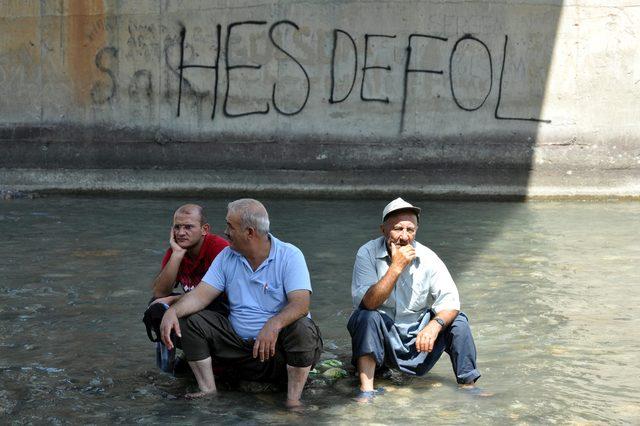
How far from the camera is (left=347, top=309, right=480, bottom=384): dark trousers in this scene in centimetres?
718

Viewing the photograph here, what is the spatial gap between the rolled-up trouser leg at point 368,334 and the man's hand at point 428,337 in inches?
9.9

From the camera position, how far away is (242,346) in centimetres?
708

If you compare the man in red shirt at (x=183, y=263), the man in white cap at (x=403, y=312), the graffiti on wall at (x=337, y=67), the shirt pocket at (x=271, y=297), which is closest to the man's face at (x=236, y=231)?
the shirt pocket at (x=271, y=297)

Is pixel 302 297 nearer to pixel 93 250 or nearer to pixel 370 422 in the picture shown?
pixel 370 422

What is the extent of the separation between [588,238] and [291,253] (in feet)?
24.8

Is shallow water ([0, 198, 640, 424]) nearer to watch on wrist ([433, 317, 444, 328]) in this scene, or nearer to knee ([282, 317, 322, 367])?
knee ([282, 317, 322, 367])

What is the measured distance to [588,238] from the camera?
45.3ft

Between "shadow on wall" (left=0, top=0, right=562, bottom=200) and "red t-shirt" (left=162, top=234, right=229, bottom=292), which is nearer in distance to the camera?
"red t-shirt" (left=162, top=234, right=229, bottom=292)

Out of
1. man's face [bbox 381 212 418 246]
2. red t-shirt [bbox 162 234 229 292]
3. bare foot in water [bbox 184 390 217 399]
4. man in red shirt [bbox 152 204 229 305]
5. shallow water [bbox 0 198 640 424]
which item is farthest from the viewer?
red t-shirt [bbox 162 234 229 292]

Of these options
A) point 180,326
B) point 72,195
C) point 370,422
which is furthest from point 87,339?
point 72,195

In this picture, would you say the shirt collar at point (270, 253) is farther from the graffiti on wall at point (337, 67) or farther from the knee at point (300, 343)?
the graffiti on wall at point (337, 67)

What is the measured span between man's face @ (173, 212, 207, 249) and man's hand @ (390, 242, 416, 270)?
1339mm

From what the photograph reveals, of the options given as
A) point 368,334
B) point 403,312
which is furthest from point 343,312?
point 368,334

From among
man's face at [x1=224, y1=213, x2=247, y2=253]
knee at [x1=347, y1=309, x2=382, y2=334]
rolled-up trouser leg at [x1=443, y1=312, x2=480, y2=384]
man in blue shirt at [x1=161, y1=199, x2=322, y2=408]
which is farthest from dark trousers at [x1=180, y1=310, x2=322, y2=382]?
rolled-up trouser leg at [x1=443, y1=312, x2=480, y2=384]
